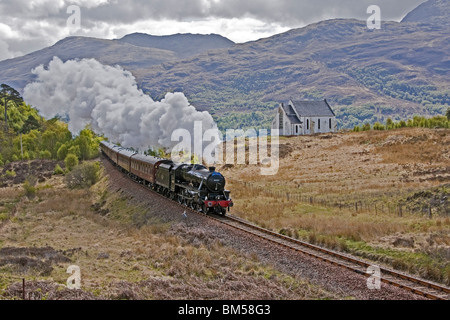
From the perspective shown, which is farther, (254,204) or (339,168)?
(339,168)

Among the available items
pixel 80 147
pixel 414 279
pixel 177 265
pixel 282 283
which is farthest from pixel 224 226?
pixel 80 147

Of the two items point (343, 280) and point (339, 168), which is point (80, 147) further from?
point (343, 280)

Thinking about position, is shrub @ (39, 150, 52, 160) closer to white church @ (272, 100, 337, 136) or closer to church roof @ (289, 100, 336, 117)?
white church @ (272, 100, 337, 136)

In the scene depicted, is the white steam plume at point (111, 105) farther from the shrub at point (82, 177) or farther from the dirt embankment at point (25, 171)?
the dirt embankment at point (25, 171)

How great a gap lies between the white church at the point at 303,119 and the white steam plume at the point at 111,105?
4250cm

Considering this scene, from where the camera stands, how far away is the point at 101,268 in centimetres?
1947

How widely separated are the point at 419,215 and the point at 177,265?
54.4 ft

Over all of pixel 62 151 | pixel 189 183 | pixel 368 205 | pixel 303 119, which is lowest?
pixel 62 151

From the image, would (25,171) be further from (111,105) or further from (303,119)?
(303,119)

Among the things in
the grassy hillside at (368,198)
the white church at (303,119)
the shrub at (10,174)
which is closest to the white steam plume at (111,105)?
the grassy hillside at (368,198)

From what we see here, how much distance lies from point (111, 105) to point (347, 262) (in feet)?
146

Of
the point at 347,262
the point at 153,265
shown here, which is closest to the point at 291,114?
the point at 347,262

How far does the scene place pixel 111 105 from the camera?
191 ft

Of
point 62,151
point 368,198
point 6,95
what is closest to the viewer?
point 368,198
